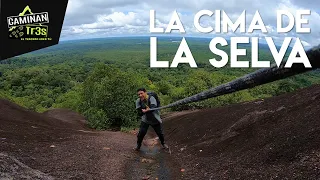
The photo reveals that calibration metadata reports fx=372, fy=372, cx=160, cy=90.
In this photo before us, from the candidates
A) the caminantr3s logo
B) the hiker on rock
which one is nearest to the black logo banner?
the caminantr3s logo

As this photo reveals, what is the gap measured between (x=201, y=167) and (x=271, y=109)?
→ 4712mm

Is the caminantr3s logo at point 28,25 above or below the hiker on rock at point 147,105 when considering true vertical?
above

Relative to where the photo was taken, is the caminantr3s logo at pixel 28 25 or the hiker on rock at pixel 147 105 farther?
the caminantr3s logo at pixel 28 25

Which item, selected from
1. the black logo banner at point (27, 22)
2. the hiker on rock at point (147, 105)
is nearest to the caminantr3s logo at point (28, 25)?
the black logo banner at point (27, 22)

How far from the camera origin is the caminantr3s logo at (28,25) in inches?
599

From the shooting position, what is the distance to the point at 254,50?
555 centimetres

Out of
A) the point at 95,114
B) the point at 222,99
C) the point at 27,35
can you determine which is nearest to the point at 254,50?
the point at 27,35

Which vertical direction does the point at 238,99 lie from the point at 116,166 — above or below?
below

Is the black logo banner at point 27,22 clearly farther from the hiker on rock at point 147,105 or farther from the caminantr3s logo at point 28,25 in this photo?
the hiker on rock at point 147,105

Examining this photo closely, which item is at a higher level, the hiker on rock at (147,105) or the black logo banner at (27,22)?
the black logo banner at (27,22)

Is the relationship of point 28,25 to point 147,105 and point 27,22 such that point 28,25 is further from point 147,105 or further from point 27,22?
point 147,105

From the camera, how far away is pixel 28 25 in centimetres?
1572

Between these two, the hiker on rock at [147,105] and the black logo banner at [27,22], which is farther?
the black logo banner at [27,22]

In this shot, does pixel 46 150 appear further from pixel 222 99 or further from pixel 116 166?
pixel 222 99
